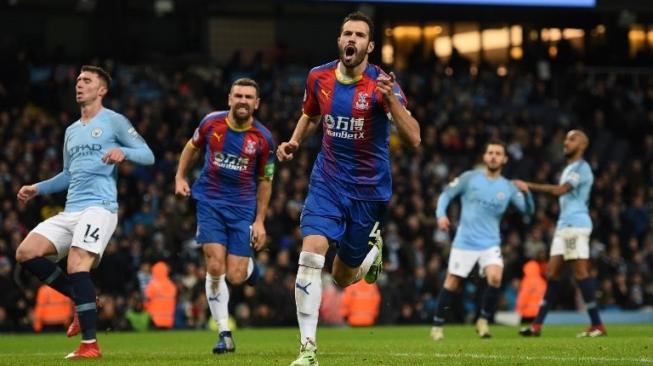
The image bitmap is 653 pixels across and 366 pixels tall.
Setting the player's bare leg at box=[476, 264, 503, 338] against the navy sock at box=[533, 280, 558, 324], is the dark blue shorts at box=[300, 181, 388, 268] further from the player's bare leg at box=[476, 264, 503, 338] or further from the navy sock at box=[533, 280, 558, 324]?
the navy sock at box=[533, 280, 558, 324]

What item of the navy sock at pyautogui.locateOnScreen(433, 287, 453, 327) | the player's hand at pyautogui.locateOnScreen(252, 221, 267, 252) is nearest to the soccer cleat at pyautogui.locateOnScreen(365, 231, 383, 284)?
the player's hand at pyautogui.locateOnScreen(252, 221, 267, 252)

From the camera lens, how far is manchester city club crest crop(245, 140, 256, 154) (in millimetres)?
13156

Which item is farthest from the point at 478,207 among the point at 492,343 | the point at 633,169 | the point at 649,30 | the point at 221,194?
the point at 649,30

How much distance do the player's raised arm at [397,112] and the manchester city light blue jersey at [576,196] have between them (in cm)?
717

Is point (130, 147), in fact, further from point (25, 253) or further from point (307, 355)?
point (307, 355)

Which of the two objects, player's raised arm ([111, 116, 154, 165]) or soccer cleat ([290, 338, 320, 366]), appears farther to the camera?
player's raised arm ([111, 116, 154, 165])

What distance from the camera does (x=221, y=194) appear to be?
43.3 ft

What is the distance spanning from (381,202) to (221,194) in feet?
10.4

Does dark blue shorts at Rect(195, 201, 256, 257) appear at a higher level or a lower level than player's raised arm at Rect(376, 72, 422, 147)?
lower

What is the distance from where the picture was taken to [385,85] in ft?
30.6

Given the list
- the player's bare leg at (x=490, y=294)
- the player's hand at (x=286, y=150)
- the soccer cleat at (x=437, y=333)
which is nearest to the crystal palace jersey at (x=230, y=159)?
the player's hand at (x=286, y=150)

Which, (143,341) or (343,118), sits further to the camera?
(143,341)

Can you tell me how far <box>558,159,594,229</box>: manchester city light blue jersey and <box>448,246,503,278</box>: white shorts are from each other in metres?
0.92

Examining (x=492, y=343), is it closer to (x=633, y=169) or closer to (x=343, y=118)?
(x=343, y=118)
